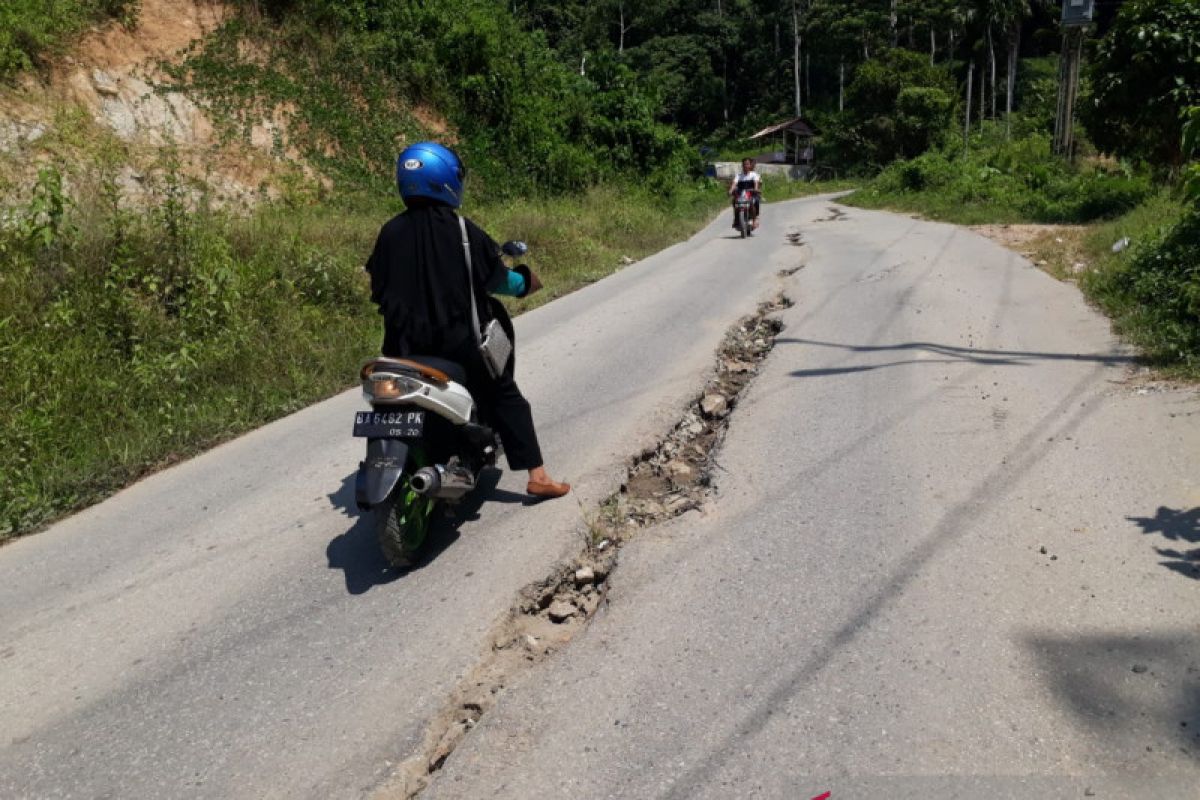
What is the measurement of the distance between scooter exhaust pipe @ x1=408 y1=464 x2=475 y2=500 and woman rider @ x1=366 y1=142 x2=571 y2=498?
20.9 inches

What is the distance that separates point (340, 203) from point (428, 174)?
41.0ft

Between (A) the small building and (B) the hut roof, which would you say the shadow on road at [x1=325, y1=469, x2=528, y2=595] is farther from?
(B) the hut roof

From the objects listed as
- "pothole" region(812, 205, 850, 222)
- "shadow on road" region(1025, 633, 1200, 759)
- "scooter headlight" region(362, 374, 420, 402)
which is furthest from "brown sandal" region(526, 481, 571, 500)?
"pothole" region(812, 205, 850, 222)

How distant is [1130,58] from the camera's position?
44.8 ft

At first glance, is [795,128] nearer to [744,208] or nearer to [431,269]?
[744,208]

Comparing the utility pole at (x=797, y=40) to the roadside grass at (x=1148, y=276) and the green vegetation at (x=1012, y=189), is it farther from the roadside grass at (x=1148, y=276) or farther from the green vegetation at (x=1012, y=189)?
the roadside grass at (x=1148, y=276)

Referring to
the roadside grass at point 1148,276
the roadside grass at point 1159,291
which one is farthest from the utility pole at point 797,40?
the roadside grass at point 1159,291

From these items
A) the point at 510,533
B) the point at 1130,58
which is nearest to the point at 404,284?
the point at 510,533

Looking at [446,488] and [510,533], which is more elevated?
[446,488]

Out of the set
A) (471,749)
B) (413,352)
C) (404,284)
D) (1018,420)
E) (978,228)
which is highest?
(404,284)

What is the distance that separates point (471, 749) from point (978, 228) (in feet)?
53.3

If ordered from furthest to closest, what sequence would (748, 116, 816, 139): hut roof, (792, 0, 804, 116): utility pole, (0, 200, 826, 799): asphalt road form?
(792, 0, 804, 116): utility pole < (748, 116, 816, 139): hut roof < (0, 200, 826, 799): asphalt road

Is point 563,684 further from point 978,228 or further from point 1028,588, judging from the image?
point 978,228

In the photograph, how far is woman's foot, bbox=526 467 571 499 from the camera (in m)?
4.29
